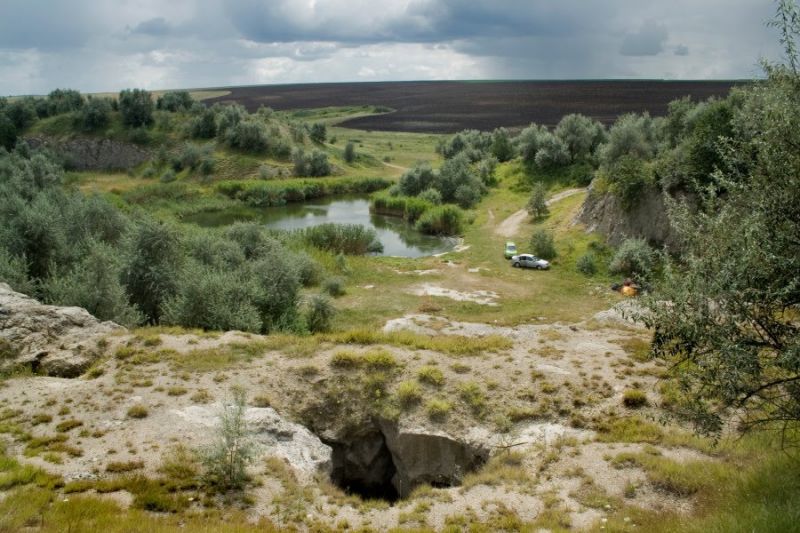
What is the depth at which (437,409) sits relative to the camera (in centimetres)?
1614

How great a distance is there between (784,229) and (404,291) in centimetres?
2937

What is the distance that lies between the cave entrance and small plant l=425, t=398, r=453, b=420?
187 cm

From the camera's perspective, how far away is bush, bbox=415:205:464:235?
58844mm

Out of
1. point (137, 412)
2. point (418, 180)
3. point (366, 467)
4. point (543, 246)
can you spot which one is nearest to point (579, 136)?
point (418, 180)

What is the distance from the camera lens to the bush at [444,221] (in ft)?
193

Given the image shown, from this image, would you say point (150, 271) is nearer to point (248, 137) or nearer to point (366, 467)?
point (366, 467)

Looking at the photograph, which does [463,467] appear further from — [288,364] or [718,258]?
[718,258]

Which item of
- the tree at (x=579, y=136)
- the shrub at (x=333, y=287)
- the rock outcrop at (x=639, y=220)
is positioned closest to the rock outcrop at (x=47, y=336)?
the shrub at (x=333, y=287)

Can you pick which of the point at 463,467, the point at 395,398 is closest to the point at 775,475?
the point at 463,467

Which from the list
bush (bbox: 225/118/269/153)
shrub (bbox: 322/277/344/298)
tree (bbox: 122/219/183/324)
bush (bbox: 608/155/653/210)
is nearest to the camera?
tree (bbox: 122/219/183/324)

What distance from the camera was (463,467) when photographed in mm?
15547

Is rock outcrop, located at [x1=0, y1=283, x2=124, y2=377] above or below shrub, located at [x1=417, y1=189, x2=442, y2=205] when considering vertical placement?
below

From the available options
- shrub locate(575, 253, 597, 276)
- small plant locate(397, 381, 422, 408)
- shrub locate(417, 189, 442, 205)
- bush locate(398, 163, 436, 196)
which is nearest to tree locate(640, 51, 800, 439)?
small plant locate(397, 381, 422, 408)

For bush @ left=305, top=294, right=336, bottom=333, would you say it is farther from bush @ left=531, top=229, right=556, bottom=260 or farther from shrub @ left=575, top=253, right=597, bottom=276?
bush @ left=531, top=229, right=556, bottom=260
